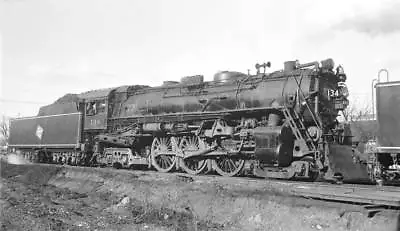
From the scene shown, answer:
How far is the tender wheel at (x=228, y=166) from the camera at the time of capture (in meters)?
15.0

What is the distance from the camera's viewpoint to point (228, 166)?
51.8 feet

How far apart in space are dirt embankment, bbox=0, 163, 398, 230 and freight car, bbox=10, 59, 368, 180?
5.90 ft

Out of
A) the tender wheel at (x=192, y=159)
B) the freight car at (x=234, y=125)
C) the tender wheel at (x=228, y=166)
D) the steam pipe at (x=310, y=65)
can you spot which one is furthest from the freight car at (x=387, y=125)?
the tender wheel at (x=192, y=159)

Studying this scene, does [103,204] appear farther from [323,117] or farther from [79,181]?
[323,117]

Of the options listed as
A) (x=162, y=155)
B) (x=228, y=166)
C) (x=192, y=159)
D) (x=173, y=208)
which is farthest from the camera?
(x=162, y=155)

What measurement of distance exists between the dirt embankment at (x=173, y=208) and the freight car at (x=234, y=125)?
1.80 meters

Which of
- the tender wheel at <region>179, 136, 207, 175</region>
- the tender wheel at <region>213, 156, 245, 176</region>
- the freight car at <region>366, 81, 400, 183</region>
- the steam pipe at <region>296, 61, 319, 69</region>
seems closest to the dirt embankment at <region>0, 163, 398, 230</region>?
the tender wheel at <region>179, 136, 207, 175</region>

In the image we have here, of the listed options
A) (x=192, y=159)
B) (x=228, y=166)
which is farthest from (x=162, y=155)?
(x=228, y=166)

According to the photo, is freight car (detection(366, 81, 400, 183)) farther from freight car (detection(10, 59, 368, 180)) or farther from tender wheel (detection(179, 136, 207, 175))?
tender wheel (detection(179, 136, 207, 175))

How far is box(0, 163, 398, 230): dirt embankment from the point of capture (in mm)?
8750

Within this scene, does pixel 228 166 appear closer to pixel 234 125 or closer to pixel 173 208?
pixel 234 125

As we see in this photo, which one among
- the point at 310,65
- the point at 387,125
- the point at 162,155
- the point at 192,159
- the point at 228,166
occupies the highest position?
the point at 310,65

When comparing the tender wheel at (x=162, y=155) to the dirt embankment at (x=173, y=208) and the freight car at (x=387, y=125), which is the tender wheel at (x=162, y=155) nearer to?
the dirt embankment at (x=173, y=208)

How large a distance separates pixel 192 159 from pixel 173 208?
16.8ft
